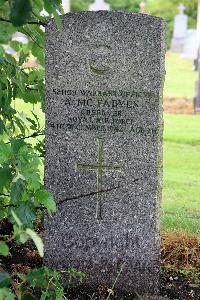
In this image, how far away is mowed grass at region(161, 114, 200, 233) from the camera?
17.9ft

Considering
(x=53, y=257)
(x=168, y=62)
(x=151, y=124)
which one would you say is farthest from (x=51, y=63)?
(x=168, y=62)

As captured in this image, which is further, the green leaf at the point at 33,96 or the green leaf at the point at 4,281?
the green leaf at the point at 33,96

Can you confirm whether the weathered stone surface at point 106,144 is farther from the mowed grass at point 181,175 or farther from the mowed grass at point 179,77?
the mowed grass at point 179,77

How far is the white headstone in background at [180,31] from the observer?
21773 millimetres

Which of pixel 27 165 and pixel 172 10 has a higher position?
pixel 172 10

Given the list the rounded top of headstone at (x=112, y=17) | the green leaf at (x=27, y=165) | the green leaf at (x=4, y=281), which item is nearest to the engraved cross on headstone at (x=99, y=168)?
the rounded top of headstone at (x=112, y=17)

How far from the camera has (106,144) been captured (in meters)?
3.89

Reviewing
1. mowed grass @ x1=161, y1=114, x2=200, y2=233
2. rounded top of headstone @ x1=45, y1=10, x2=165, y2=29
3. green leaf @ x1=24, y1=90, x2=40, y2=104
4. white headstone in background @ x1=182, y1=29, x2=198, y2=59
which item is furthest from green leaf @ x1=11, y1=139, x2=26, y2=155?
white headstone in background @ x1=182, y1=29, x2=198, y2=59

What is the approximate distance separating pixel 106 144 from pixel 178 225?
1.62 metres

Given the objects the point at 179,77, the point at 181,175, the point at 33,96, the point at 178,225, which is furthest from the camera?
the point at 179,77

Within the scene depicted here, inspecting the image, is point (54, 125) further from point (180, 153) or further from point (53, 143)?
point (180, 153)

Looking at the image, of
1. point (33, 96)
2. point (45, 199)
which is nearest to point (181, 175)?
point (33, 96)

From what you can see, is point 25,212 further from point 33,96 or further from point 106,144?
point 33,96

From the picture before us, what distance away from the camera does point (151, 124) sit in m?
3.81
